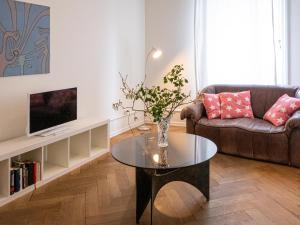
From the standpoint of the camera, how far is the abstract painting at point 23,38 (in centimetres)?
290

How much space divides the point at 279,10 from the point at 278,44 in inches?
19.9

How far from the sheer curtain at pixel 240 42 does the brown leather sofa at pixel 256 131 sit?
0.65 m

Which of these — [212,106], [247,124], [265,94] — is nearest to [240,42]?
[265,94]

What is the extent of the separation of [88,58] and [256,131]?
7.82 feet

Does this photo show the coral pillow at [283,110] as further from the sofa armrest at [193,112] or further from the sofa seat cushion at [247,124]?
the sofa armrest at [193,112]

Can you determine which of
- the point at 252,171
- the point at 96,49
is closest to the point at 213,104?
the point at 252,171

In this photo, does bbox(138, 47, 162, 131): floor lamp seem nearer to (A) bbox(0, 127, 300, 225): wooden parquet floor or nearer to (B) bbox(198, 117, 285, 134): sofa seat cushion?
(B) bbox(198, 117, 285, 134): sofa seat cushion

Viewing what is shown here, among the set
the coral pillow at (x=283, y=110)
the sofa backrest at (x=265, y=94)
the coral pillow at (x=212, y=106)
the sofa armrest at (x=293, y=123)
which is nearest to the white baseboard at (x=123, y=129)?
the coral pillow at (x=212, y=106)

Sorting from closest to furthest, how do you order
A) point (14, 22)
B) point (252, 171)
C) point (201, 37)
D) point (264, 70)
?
point (14, 22) → point (252, 171) → point (264, 70) → point (201, 37)

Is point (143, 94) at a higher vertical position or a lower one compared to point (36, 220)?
higher

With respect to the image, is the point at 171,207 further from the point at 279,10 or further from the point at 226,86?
the point at 279,10

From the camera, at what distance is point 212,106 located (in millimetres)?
4125

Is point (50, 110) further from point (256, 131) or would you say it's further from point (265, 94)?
point (265, 94)

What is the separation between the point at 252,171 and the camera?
3322mm
